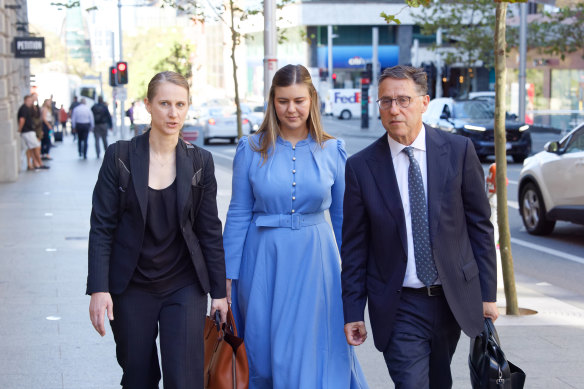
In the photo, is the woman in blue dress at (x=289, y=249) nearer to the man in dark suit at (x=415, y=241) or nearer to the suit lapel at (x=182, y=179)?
the man in dark suit at (x=415, y=241)

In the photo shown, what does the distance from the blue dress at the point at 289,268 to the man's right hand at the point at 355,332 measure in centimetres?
48

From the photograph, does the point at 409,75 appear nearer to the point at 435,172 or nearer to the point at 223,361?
the point at 435,172

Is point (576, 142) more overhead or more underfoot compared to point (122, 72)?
more underfoot

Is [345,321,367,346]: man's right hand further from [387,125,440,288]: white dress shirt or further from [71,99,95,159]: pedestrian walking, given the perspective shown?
[71,99,95,159]: pedestrian walking

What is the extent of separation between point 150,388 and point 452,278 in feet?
4.59

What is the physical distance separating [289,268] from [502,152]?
3102 mm

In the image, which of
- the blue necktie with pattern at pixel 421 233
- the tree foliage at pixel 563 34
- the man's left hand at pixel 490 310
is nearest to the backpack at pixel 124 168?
the blue necktie with pattern at pixel 421 233

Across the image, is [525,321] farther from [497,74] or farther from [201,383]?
[201,383]

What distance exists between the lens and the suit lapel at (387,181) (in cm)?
401

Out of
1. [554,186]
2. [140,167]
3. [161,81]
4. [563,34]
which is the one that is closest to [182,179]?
[140,167]

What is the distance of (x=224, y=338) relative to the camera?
4.40 metres

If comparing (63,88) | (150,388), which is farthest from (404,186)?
(63,88)

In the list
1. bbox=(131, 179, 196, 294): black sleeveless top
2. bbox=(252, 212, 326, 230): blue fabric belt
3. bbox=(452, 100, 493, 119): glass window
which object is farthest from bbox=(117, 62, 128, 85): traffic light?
bbox=(131, 179, 196, 294): black sleeveless top

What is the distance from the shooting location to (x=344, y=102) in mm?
67875
